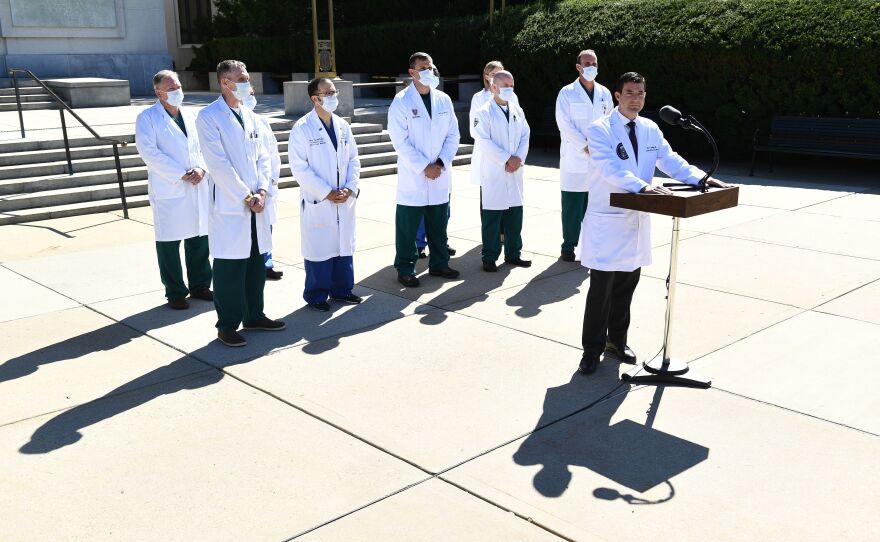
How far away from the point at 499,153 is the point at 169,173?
3008 mm

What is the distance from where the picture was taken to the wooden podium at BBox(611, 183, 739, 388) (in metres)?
4.73

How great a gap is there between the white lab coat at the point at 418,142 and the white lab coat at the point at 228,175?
180cm

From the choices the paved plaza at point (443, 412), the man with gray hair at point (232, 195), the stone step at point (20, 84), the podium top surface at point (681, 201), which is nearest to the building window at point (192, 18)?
the stone step at point (20, 84)

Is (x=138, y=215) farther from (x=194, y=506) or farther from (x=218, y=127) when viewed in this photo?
(x=194, y=506)

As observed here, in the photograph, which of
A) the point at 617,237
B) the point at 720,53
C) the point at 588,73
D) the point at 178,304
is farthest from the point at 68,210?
the point at 720,53

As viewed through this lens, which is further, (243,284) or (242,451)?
(243,284)

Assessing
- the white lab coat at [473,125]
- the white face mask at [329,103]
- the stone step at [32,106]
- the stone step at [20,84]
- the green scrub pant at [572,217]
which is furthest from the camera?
the stone step at [20,84]

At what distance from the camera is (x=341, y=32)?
24.6 m

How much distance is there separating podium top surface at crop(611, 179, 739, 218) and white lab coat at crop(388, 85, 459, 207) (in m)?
2.95

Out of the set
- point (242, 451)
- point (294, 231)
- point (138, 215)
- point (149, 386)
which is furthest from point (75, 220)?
point (242, 451)

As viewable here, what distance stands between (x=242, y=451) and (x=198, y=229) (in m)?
3.09

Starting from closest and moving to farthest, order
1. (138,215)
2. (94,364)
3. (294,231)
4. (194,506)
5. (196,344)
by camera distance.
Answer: (194,506) < (94,364) < (196,344) < (294,231) < (138,215)

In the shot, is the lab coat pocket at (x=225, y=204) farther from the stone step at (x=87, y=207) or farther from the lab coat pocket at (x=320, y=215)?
the stone step at (x=87, y=207)

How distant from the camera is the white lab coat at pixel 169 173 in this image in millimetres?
7055
